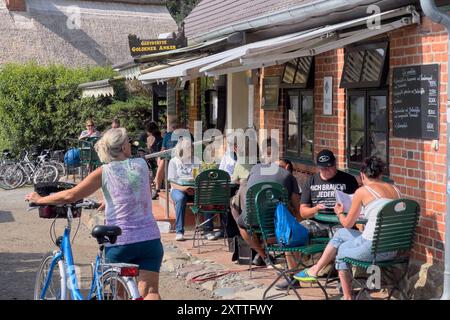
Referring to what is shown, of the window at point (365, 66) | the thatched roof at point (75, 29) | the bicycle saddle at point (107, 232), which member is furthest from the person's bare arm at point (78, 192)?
the thatched roof at point (75, 29)

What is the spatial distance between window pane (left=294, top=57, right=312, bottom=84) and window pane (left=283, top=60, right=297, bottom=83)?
165mm

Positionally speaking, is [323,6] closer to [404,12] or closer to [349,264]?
[404,12]

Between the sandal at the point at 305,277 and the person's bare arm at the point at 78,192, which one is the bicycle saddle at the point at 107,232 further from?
the sandal at the point at 305,277

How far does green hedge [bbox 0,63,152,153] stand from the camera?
22328 mm

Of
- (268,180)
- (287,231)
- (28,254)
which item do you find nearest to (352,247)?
(287,231)

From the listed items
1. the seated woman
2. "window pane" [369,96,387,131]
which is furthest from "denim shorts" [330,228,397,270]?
"window pane" [369,96,387,131]

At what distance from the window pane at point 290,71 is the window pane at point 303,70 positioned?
165 millimetres

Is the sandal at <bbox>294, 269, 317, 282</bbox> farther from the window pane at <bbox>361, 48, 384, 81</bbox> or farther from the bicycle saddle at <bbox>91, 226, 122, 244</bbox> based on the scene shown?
the window pane at <bbox>361, 48, 384, 81</bbox>

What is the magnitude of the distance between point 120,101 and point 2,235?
1243cm

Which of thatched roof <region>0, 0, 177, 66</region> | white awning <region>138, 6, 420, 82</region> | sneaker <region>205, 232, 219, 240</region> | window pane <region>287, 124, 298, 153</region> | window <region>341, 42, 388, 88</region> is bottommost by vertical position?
sneaker <region>205, 232, 219, 240</region>

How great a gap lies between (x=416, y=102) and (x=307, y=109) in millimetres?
3161

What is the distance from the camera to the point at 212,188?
10.0 m

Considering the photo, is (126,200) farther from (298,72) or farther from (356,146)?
(298,72)

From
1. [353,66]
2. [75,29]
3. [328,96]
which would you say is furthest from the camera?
[75,29]
